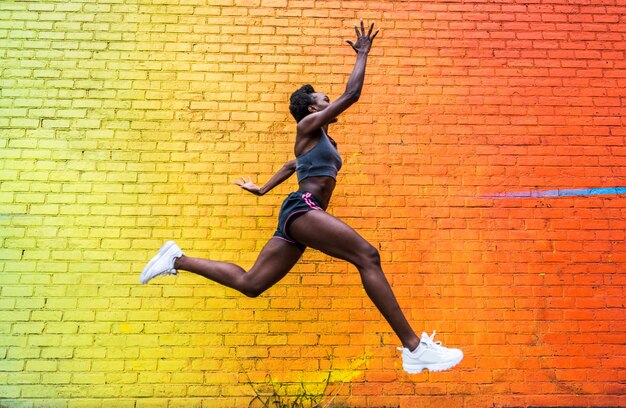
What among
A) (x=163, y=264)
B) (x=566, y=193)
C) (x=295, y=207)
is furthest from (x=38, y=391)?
(x=566, y=193)

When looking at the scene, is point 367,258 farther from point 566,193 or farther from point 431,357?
point 566,193

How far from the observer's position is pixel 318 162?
2939mm

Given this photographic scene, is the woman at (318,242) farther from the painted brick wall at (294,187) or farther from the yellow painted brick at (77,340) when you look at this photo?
the yellow painted brick at (77,340)

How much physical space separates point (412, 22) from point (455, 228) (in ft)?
5.93

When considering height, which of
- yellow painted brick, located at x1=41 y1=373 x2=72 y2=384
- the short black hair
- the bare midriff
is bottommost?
yellow painted brick, located at x1=41 y1=373 x2=72 y2=384

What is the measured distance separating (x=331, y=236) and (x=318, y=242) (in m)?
0.09

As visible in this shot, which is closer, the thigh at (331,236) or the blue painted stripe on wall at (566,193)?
the thigh at (331,236)

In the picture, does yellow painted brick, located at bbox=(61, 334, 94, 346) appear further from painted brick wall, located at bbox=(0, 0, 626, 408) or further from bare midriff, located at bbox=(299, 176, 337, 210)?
bare midriff, located at bbox=(299, 176, 337, 210)

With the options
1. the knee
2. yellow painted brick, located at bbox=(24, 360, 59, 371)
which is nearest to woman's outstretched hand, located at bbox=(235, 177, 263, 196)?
the knee

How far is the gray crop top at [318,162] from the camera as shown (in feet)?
9.64

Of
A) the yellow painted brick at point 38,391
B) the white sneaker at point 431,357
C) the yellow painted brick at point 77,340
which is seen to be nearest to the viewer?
the white sneaker at point 431,357

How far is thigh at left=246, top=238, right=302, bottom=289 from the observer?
2.97 m

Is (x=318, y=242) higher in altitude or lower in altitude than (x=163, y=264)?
higher

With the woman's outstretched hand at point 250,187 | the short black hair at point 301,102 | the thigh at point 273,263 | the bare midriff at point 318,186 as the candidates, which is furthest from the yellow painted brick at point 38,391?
the short black hair at point 301,102
